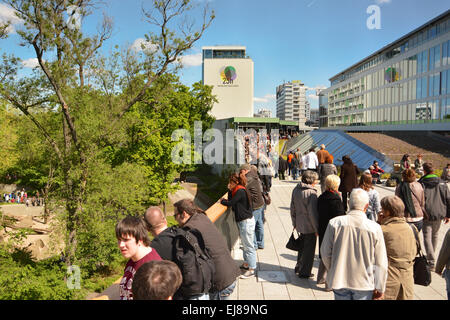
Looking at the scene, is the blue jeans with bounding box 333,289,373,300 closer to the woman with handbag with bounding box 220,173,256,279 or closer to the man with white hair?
the man with white hair

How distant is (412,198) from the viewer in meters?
6.26

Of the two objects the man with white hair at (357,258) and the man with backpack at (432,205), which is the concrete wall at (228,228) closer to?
the man with white hair at (357,258)

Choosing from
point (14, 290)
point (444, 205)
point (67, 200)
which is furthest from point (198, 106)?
point (444, 205)

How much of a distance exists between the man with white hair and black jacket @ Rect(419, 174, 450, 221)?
11.0 ft

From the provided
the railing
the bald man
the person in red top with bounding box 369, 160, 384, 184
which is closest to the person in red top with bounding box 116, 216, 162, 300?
the bald man

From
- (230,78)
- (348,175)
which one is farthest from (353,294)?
(230,78)

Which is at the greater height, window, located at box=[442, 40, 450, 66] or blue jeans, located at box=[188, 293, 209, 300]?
window, located at box=[442, 40, 450, 66]

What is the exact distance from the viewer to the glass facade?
144 feet

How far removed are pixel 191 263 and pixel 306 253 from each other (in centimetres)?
350

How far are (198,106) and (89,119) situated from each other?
829 inches

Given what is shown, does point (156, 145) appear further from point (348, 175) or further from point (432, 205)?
point (432, 205)

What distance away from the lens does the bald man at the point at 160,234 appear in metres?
3.17

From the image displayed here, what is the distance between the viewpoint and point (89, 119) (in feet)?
64.4
